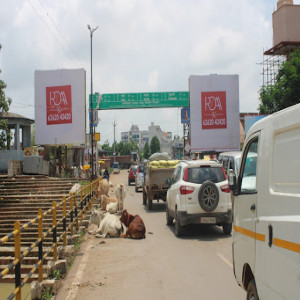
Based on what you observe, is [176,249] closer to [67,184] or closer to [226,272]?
[226,272]

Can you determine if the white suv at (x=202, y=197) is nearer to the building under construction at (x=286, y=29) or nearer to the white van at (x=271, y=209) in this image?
the white van at (x=271, y=209)

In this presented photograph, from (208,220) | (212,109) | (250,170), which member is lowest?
(208,220)

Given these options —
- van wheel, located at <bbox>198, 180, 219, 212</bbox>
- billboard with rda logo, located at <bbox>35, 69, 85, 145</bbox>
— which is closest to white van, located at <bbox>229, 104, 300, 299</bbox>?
van wheel, located at <bbox>198, 180, 219, 212</bbox>

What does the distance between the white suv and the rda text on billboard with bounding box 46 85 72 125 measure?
1869 centimetres

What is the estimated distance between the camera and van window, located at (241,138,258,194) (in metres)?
4.34

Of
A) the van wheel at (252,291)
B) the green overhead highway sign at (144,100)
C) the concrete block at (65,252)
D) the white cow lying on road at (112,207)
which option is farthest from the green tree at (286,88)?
the van wheel at (252,291)

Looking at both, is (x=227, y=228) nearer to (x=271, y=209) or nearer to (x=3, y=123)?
(x=271, y=209)

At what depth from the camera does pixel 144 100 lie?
3578cm

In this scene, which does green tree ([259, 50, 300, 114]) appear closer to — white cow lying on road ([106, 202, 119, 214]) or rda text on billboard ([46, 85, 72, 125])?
rda text on billboard ([46, 85, 72, 125])

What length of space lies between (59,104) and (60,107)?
0.24 metres

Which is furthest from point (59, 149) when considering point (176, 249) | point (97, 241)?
point (176, 249)

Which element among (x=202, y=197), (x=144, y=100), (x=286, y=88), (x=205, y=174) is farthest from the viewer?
(x=144, y=100)

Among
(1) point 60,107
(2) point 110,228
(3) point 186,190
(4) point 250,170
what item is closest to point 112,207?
(2) point 110,228

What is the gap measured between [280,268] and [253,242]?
2.72ft
